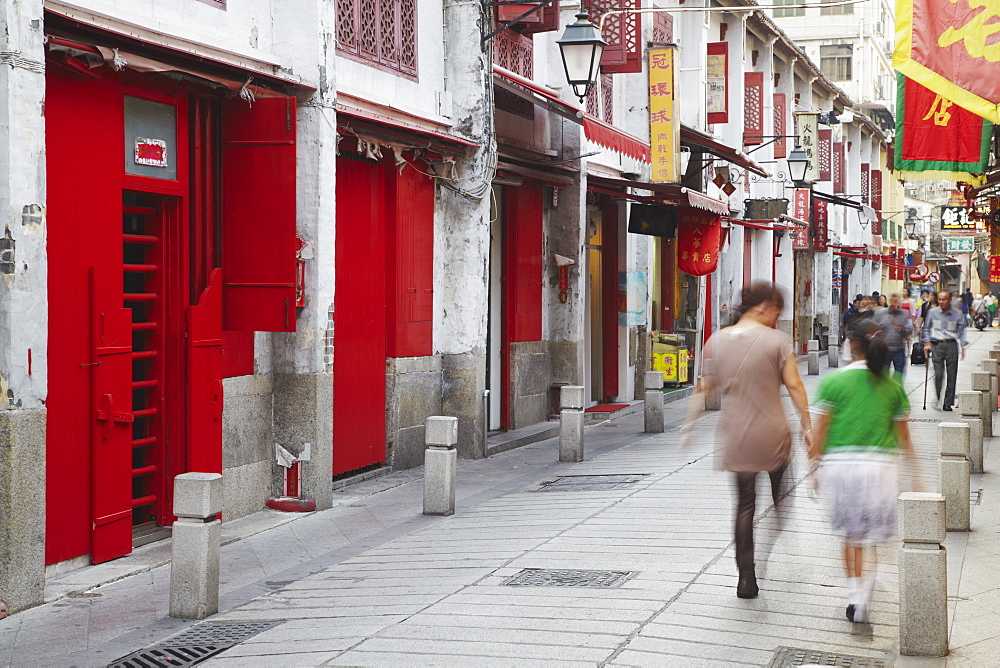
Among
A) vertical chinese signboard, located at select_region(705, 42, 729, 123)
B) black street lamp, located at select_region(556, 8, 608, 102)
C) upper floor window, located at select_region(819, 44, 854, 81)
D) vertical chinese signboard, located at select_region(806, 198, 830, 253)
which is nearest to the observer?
black street lamp, located at select_region(556, 8, 608, 102)

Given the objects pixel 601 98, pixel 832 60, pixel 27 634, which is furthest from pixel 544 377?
pixel 832 60

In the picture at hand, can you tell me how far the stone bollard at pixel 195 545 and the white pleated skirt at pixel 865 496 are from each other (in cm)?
364

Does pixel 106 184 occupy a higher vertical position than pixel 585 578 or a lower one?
higher

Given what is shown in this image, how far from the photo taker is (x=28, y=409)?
24.0 feet

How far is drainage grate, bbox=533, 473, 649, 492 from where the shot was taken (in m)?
12.1

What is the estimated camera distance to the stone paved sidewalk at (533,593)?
640 cm

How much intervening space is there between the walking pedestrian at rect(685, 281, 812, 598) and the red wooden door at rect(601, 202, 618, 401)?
45.7 feet

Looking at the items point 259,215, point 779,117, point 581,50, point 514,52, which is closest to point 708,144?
point 514,52

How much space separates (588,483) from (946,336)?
29.6 feet

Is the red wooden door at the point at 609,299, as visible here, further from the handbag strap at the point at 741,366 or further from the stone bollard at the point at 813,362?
the handbag strap at the point at 741,366

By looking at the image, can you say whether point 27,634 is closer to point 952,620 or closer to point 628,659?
point 628,659

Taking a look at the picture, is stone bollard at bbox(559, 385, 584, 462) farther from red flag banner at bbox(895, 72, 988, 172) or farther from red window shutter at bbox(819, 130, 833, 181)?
red window shutter at bbox(819, 130, 833, 181)

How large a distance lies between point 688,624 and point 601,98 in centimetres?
1392

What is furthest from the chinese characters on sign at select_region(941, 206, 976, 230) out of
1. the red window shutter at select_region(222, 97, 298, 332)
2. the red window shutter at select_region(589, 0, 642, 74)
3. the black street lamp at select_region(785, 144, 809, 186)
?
the red window shutter at select_region(222, 97, 298, 332)
